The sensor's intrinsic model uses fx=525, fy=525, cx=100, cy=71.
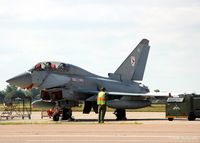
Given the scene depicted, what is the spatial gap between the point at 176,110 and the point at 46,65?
281 inches

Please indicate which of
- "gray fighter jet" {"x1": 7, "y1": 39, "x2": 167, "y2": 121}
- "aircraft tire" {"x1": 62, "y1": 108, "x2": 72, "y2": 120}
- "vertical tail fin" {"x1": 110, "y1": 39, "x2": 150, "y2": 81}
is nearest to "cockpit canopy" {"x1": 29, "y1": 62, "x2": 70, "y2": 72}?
"gray fighter jet" {"x1": 7, "y1": 39, "x2": 167, "y2": 121}

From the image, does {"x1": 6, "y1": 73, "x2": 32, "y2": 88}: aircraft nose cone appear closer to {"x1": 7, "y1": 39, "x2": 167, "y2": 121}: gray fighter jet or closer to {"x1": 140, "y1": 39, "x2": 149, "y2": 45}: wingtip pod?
{"x1": 7, "y1": 39, "x2": 167, "y2": 121}: gray fighter jet

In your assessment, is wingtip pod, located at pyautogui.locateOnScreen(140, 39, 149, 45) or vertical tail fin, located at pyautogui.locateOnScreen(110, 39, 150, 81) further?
wingtip pod, located at pyautogui.locateOnScreen(140, 39, 149, 45)

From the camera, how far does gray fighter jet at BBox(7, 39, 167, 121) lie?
27.1 m

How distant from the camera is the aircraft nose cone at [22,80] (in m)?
26.9

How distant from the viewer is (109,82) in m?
31.0

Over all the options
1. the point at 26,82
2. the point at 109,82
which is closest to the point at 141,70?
the point at 109,82

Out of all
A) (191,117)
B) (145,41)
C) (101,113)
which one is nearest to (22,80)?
(101,113)

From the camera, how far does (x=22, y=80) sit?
26938 mm

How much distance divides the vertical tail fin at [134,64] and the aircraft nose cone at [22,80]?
706 cm

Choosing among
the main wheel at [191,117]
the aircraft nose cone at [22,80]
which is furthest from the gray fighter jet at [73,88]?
the main wheel at [191,117]

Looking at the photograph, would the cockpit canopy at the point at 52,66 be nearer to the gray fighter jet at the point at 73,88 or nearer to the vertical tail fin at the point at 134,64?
the gray fighter jet at the point at 73,88

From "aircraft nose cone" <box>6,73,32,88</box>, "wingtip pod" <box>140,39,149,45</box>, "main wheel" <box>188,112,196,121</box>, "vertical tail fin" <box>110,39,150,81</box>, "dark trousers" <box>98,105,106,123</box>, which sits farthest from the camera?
"wingtip pod" <box>140,39,149,45</box>

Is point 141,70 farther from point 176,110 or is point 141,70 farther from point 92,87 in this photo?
point 176,110
